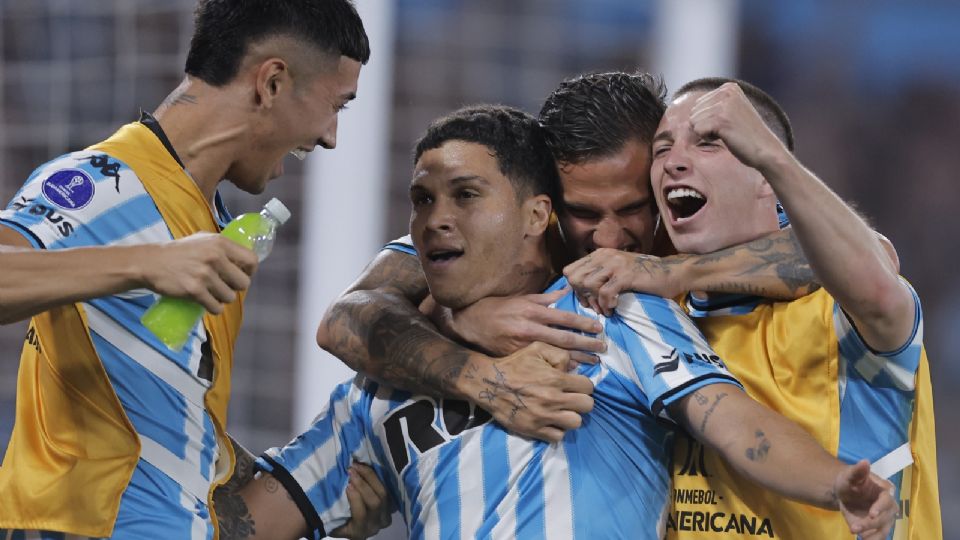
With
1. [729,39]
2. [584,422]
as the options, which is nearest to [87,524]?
[584,422]

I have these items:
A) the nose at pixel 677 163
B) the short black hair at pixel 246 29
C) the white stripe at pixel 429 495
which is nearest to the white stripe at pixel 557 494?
the white stripe at pixel 429 495

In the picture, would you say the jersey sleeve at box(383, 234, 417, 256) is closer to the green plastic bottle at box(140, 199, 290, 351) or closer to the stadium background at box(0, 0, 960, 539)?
the green plastic bottle at box(140, 199, 290, 351)

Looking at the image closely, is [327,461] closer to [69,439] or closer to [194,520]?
[194,520]

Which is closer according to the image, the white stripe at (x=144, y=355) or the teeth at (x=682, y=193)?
the white stripe at (x=144, y=355)

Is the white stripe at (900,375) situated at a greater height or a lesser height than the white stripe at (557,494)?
greater

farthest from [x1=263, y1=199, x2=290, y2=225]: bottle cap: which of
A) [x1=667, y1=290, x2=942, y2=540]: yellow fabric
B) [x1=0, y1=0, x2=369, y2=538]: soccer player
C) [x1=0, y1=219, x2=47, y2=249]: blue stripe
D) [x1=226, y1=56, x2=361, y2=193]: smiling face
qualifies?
[x1=667, y1=290, x2=942, y2=540]: yellow fabric

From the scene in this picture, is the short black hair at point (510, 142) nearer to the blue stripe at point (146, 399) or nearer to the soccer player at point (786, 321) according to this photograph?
the soccer player at point (786, 321)

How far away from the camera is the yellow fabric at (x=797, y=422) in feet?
8.21

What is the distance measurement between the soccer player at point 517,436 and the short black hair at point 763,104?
1.21 ft

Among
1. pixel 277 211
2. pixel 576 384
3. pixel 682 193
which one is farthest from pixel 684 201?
pixel 277 211

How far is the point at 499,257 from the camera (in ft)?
9.27

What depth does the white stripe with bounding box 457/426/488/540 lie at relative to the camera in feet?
8.55

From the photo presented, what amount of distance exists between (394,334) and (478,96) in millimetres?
3676

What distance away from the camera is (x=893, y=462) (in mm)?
2500
